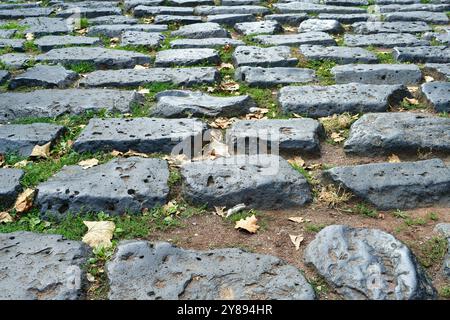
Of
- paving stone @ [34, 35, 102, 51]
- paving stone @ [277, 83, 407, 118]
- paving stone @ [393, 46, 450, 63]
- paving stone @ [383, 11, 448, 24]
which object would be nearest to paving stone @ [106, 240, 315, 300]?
paving stone @ [277, 83, 407, 118]

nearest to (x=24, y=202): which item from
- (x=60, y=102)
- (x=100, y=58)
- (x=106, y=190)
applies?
(x=106, y=190)

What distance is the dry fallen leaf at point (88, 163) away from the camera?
2680mm

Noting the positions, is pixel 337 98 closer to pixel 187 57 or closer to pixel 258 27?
pixel 187 57

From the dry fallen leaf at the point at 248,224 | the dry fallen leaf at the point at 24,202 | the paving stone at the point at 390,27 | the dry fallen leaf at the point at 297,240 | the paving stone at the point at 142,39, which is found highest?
the paving stone at the point at 142,39

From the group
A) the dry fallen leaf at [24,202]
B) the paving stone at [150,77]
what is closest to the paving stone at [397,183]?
the dry fallen leaf at [24,202]

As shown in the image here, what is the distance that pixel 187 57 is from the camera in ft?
13.7

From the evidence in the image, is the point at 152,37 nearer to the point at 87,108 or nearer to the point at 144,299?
the point at 87,108

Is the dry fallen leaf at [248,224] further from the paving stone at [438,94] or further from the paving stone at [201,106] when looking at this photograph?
the paving stone at [438,94]

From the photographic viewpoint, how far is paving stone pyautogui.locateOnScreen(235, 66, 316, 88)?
3.72 meters

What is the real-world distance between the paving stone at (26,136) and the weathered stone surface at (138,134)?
0.61 feet

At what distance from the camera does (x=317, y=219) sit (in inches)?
91.4

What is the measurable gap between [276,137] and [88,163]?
104 centimetres

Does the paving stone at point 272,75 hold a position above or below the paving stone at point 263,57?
below
